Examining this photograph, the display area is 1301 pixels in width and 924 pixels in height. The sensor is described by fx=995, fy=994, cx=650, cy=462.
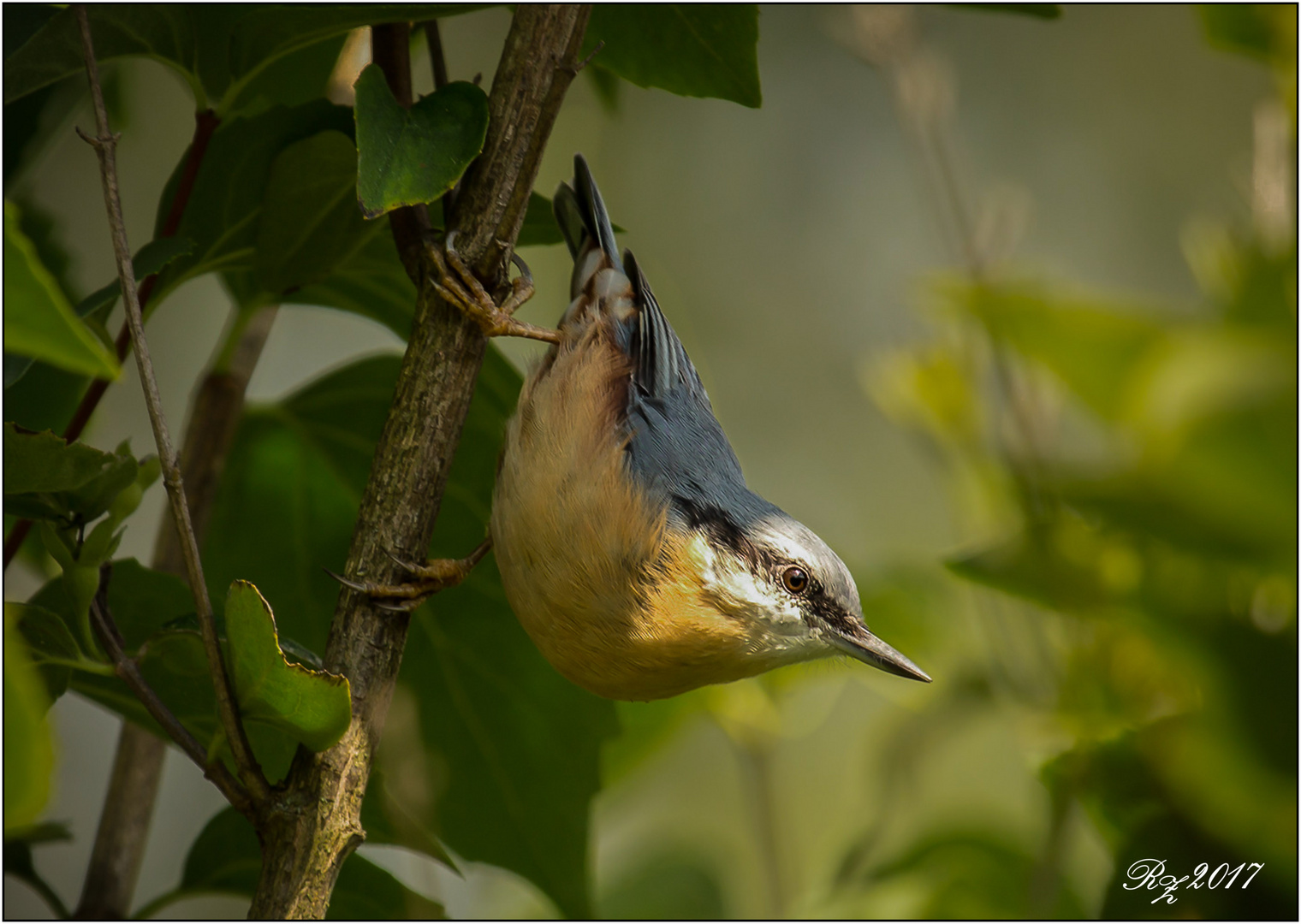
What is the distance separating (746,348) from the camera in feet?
15.6

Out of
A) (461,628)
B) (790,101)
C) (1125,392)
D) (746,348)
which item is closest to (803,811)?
(746,348)

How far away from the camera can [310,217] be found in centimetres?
103

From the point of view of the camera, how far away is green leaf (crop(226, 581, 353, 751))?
2.41ft

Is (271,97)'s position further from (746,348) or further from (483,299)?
(746,348)

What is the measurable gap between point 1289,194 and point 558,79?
1.98ft

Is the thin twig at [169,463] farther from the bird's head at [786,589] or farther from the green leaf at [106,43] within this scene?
the bird's head at [786,589]

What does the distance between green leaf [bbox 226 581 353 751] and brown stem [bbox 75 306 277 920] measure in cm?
43

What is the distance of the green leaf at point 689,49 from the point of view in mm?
1021

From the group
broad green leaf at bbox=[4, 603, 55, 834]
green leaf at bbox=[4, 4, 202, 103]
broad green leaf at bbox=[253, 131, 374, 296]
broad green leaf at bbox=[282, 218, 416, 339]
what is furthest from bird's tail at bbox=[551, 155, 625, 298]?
broad green leaf at bbox=[4, 603, 55, 834]

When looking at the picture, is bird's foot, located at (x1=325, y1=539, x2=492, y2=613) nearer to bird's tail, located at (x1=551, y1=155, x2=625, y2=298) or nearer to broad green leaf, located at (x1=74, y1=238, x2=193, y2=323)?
broad green leaf, located at (x1=74, y1=238, x2=193, y2=323)
